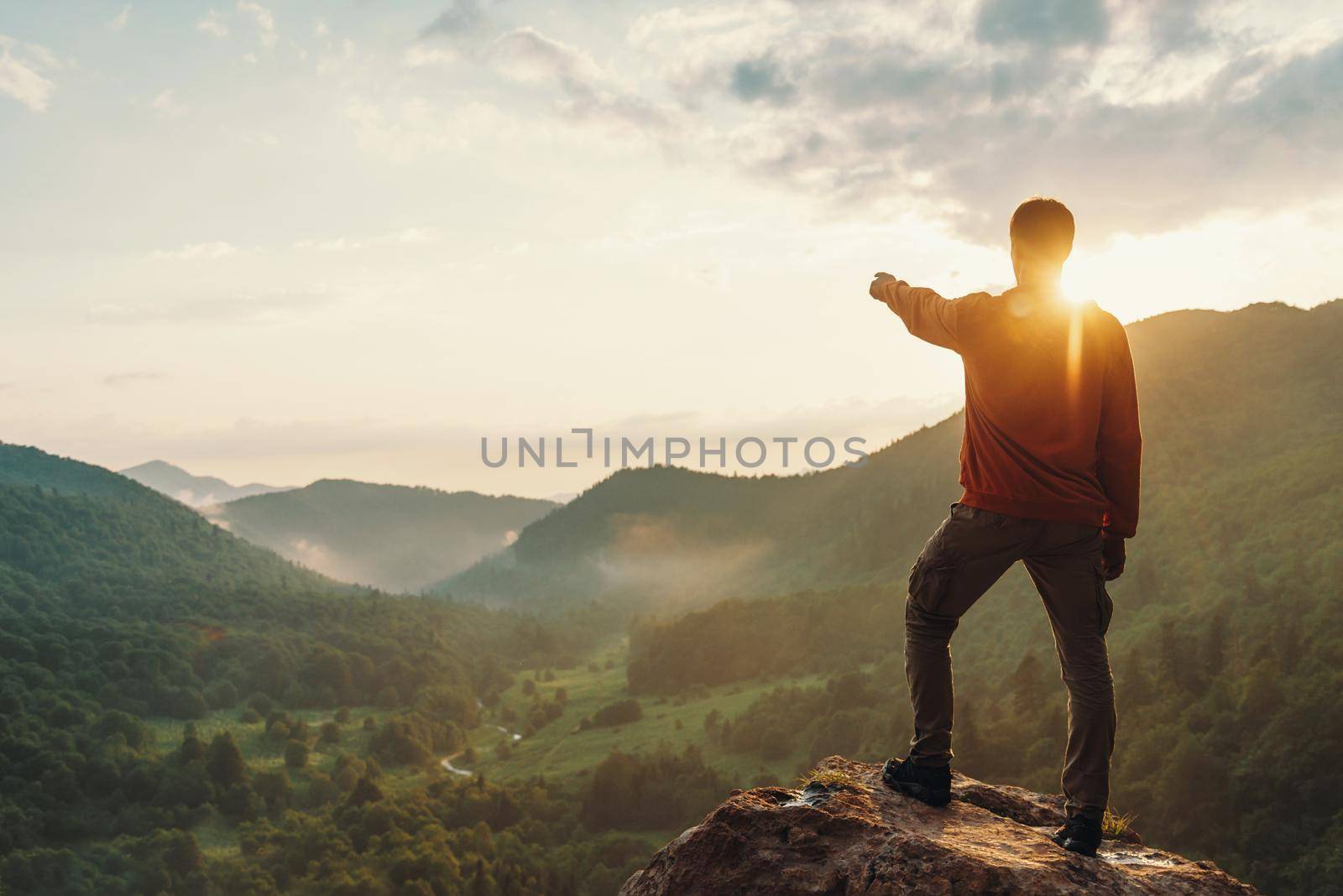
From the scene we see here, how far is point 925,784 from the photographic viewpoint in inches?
263

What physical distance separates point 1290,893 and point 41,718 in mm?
162507

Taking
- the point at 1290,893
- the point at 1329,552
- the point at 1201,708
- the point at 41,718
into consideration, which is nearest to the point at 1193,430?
the point at 1329,552

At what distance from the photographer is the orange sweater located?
6094mm

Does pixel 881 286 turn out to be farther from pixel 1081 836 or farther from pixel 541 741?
pixel 541 741

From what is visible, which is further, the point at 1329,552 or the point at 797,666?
the point at 797,666

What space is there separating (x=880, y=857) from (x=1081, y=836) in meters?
1.50

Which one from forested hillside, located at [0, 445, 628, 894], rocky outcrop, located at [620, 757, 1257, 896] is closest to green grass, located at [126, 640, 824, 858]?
forested hillside, located at [0, 445, 628, 894]

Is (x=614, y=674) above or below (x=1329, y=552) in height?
below

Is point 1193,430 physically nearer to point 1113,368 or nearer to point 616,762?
point 616,762

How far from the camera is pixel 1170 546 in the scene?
127062mm

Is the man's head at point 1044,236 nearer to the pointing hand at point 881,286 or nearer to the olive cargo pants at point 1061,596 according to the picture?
the pointing hand at point 881,286

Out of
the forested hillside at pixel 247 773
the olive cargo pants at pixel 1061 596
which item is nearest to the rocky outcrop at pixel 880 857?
the olive cargo pants at pixel 1061 596

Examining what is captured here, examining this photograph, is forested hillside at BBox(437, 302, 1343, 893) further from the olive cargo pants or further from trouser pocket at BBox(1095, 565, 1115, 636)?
trouser pocket at BBox(1095, 565, 1115, 636)

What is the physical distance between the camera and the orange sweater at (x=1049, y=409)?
6.09m
